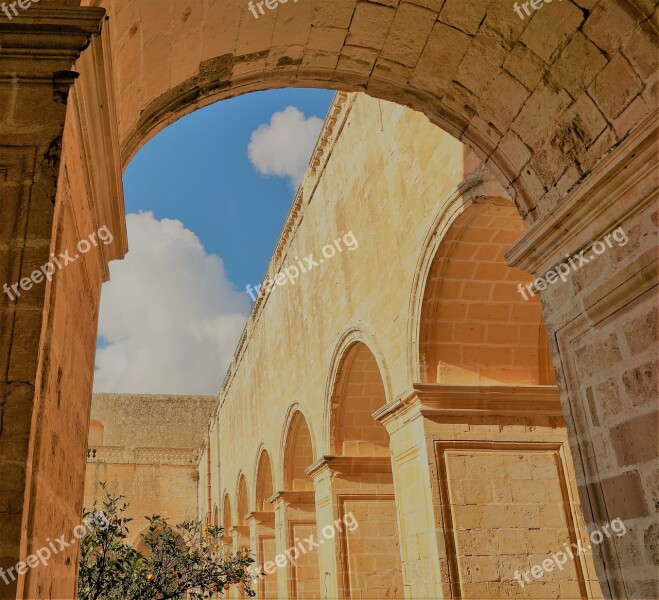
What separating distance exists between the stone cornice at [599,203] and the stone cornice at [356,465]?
5.42m

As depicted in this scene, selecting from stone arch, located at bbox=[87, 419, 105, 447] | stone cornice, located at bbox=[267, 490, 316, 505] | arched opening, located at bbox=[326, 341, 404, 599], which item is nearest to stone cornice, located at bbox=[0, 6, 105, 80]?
arched opening, located at bbox=[326, 341, 404, 599]

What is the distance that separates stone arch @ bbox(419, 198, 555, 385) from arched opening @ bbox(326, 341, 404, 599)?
2.25 m

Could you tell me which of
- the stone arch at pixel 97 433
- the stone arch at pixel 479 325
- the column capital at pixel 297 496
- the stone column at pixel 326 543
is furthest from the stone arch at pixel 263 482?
the stone arch at pixel 97 433

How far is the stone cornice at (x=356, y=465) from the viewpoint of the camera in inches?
343

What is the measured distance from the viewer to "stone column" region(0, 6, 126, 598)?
71.7 inches

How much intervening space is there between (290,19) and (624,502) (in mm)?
3004

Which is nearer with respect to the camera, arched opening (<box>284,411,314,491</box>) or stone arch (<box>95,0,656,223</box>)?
stone arch (<box>95,0,656,223</box>)

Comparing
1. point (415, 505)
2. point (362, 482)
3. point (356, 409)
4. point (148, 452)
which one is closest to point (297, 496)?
point (362, 482)

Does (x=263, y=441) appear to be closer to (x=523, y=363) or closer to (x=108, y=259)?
(x=523, y=363)

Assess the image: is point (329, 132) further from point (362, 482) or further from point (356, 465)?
Result: point (362, 482)

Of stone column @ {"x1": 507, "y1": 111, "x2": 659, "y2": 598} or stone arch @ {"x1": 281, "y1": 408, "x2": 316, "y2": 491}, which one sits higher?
stone arch @ {"x1": 281, "y1": 408, "x2": 316, "y2": 491}

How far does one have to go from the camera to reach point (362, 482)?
29.0 ft

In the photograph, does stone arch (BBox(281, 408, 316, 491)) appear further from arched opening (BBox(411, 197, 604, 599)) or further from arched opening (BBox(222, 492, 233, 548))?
arched opening (BBox(222, 492, 233, 548))

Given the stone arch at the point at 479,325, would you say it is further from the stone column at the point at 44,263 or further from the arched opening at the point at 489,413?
the stone column at the point at 44,263
